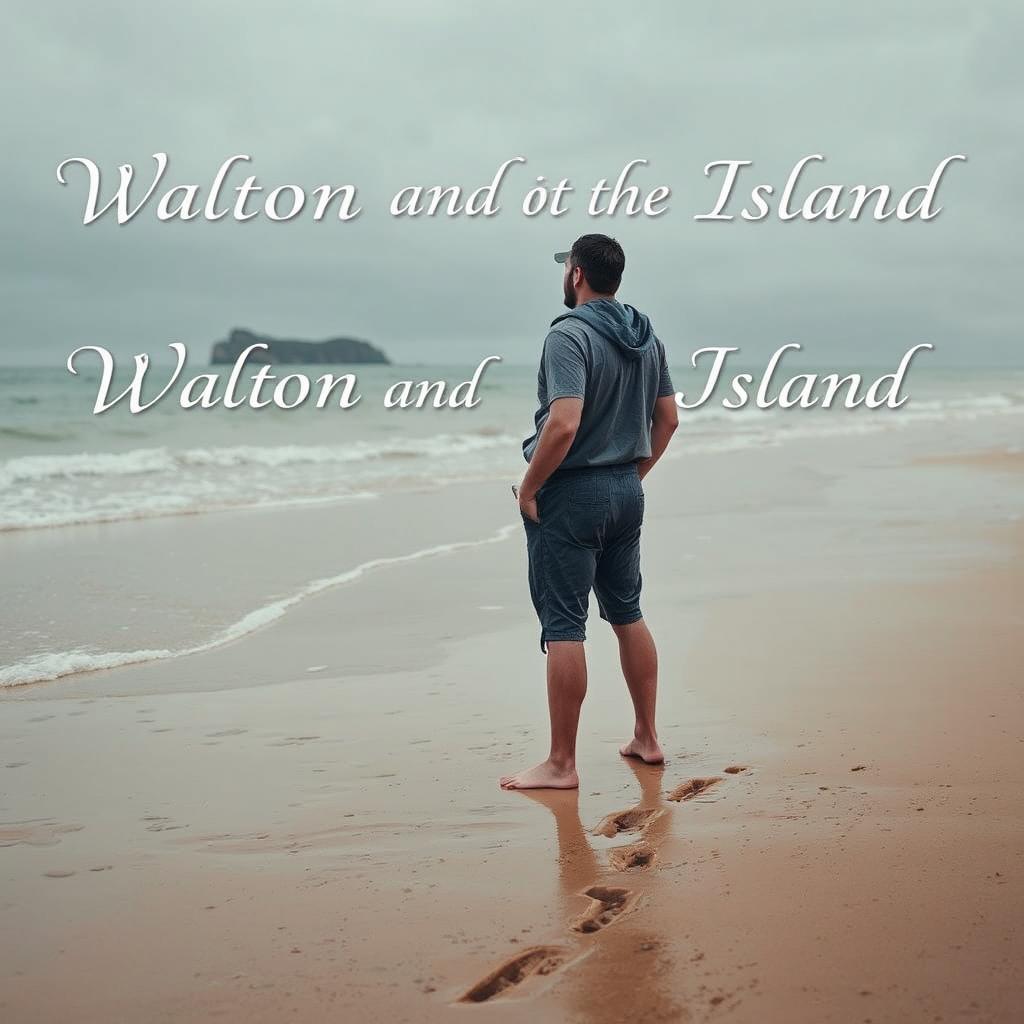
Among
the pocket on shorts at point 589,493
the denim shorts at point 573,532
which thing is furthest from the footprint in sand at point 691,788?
the pocket on shorts at point 589,493

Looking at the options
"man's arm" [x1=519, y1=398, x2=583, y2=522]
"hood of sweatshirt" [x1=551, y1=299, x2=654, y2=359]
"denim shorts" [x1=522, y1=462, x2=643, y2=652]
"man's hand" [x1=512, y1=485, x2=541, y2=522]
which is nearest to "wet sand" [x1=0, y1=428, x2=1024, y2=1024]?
"denim shorts" [x1=522, y1=462, x2=643, y2=652]

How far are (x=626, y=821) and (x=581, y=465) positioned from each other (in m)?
1.16

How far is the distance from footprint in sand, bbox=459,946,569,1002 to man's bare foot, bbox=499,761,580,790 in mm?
1221

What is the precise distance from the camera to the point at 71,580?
825cm

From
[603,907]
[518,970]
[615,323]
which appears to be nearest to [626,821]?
[603,907]

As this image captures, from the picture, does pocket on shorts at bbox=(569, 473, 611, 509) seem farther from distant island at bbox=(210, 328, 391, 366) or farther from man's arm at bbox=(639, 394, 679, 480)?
distant island at bbox=(210, 328, 391, 366)

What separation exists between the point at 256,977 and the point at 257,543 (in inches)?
308

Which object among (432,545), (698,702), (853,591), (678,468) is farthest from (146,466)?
(698,702)

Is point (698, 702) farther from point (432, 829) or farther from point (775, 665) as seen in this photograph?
point (432, 829)

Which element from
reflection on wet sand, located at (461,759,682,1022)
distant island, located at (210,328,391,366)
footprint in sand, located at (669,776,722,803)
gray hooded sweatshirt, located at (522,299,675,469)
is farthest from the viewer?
distant island, located at (210,328,391,366)

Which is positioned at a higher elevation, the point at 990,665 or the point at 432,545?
the point at 432,545

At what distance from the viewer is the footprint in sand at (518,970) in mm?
2344

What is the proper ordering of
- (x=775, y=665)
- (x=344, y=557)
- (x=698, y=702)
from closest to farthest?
1. (x=698, y=702)
2. (x=775, y=665)
3. (x=344, y=557)

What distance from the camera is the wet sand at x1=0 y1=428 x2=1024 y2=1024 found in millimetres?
2361
